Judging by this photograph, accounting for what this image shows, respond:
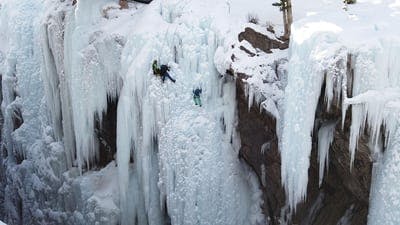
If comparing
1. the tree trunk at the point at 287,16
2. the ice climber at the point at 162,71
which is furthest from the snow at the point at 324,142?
the ice climber at the point at 162,71

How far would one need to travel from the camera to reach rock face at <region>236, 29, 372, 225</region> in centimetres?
650

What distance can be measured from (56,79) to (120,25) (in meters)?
1.82

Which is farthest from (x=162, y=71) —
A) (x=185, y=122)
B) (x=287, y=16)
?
(x=287, y=16)

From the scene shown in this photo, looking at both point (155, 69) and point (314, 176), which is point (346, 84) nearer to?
point (314, 176)

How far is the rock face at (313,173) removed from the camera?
6500mm

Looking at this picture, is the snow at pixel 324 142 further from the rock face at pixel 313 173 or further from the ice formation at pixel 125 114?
the ice formation at pixel 125 114

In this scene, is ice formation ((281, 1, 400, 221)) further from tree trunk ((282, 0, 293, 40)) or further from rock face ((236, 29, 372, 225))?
tree trunk ((282, 0, 293, 40))

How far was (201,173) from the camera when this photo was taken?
7.91 m

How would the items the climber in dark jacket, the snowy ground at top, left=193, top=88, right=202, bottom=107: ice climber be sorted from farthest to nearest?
the climber in dark jacket
left=193, top=88, right=202, bottom=107: ice climber
the snowy ground at top

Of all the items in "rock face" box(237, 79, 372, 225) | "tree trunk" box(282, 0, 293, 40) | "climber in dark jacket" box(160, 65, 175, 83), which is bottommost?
"rock face" box(237, 79, 372, 225)

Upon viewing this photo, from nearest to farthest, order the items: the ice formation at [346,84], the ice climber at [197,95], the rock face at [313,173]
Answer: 1. the ice formation at [346,84]
2. the rock face at [313,173]
3. the ice climber at [197,95]

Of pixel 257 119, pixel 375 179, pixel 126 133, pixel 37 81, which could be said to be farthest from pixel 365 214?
pixel 37 81

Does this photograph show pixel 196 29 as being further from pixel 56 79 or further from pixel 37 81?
pixel 37 81

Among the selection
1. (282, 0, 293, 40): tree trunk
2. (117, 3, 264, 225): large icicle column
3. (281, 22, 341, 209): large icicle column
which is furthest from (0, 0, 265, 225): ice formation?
(281, 22, 341, 209): large icicle column
